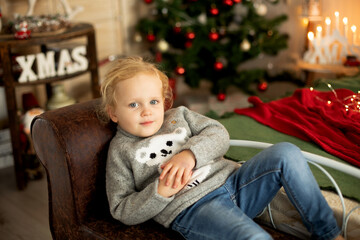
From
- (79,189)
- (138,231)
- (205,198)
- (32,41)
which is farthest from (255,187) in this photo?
(32,41)

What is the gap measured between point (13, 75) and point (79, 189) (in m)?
1.35

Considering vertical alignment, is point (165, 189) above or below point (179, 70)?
above

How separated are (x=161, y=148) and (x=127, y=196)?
0.65ft

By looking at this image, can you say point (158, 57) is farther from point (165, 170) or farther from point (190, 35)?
point (165, 170)

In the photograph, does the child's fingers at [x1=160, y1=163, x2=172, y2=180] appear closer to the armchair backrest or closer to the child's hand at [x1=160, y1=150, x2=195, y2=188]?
the child's hand at [x1=160, y1=150, x2=195, y2=188]

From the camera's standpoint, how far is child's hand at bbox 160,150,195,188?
1.40 metres

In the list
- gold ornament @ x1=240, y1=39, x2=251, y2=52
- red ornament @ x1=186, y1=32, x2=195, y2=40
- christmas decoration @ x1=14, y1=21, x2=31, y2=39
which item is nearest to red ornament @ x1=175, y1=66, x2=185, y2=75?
red ornament @ x1=186, y1=32, x2=195, y2=40

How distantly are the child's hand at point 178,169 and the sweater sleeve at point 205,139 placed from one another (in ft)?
0.08

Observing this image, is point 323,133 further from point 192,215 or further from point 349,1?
point 349,1

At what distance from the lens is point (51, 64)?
275 cm

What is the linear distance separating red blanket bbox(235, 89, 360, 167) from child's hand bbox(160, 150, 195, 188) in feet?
2.22

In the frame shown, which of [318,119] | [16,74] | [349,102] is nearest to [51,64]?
[16,74]

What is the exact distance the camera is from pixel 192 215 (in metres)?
1.41

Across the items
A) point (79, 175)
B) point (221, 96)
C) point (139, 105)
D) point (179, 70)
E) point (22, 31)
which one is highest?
point (22, 31)
